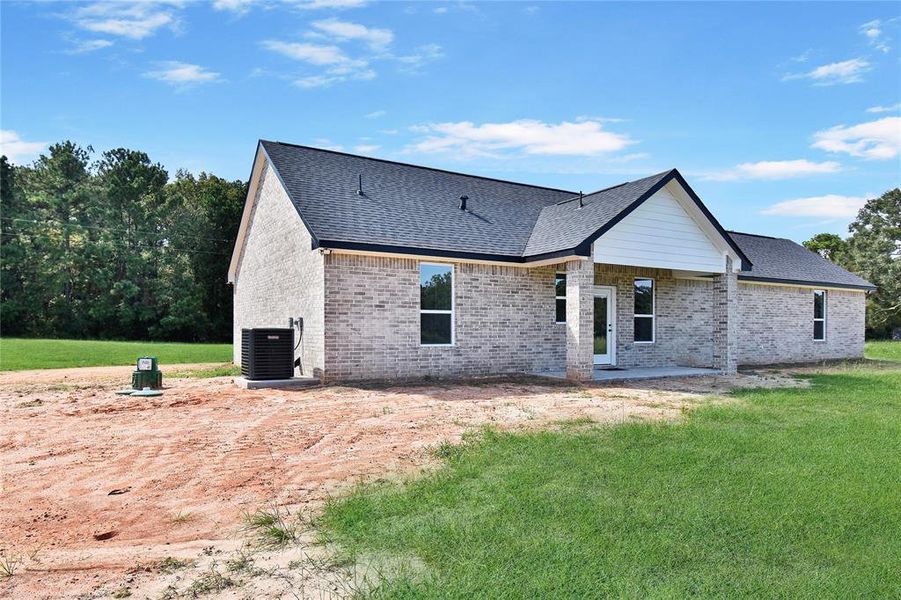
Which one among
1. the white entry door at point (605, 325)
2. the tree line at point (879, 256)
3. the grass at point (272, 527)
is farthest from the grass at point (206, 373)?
the tree line at point (879, 256)

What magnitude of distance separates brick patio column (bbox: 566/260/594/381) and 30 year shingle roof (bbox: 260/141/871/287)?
50 centimetres

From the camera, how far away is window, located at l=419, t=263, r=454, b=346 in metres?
13.2

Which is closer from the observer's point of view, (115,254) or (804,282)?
(804,282)

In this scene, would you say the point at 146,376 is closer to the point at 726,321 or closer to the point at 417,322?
the point at 417,322

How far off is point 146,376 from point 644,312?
1348 centimetres

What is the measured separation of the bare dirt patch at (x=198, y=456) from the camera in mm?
3557

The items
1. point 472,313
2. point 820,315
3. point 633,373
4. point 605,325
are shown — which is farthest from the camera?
point 820,315

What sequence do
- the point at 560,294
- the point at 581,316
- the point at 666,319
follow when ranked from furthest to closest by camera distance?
the point at 666,319 → the point at 560,294 → the point at 581,316

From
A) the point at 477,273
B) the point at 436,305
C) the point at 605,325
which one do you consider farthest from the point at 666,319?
the point at 436,305

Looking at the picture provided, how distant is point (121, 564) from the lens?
351 centimetres

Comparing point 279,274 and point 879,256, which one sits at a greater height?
point 879,256

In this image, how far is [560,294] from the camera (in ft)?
49.2

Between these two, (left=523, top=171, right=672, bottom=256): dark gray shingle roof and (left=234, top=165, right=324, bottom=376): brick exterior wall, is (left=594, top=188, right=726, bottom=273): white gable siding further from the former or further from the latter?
(left=234, top=165, right=324, bottom=376): brick exterior wall

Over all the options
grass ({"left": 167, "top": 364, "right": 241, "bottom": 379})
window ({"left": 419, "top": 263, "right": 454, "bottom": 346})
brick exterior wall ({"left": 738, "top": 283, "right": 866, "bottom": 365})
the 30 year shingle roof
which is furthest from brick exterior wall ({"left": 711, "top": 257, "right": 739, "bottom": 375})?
grass ({"left": 167, "top": 364, "right": 241, "bottom": 379})
